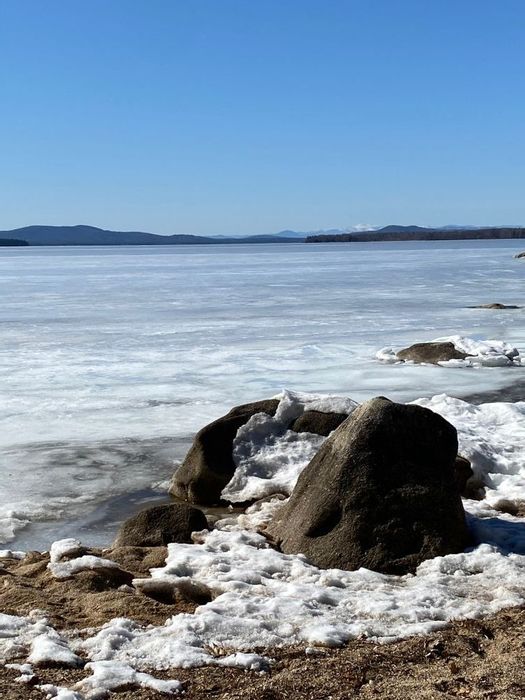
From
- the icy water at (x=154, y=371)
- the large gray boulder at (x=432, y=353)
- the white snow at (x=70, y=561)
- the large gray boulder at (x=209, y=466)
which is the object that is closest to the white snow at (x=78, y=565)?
the white snow at (x=70, y=561)

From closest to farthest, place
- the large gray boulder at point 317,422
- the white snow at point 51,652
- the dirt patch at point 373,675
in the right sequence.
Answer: the dirt patch at point 373,675 < the white snow at point 51,652 < the large gray boulder at point 317,422

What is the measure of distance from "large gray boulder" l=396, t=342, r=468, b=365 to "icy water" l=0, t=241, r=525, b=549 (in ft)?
1.92

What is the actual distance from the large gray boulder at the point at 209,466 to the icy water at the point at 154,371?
28 cm

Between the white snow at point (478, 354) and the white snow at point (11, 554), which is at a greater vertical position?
the white snow at point (478, 354)

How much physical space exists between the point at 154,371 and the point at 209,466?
6517mm

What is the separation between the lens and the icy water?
27.6ft

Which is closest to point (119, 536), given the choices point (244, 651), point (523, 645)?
point (244, 651)

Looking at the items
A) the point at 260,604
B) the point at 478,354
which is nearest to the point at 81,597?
the point at 260,604

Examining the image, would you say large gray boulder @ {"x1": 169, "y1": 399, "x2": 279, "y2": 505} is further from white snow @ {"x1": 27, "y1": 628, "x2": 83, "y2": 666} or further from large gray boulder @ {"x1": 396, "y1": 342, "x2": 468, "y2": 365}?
large gray boulder @ {"x1": 396, "y1": 342, "x2": 468, "y2": 365}

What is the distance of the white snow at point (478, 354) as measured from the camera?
15516mm

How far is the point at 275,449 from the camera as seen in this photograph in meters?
8.74

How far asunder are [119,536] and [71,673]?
261cm

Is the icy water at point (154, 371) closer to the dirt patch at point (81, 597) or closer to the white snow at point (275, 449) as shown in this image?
the white snow at point (275, 449)

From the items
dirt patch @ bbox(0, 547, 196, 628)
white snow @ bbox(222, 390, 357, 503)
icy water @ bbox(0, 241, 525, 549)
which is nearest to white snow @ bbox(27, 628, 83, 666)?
dirt patch @ bbox(0, 547, 196, 628)
